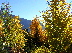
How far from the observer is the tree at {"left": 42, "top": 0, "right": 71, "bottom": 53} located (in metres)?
13.2

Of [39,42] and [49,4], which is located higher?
[49,4]

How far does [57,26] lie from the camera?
13.8 m

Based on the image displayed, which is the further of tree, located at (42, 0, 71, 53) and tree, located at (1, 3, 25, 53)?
tree, located at (1, 3, 25, 53)

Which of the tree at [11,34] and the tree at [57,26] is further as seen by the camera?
the tree at [11,34]

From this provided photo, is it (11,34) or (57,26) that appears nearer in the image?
(57,26)

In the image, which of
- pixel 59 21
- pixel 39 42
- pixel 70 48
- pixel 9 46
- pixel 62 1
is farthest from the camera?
pixel 39 42

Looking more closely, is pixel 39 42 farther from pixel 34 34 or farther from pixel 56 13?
pixel 56 13

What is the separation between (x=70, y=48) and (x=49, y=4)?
16.6 ft

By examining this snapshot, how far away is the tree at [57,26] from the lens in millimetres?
13156

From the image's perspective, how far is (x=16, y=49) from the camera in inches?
682

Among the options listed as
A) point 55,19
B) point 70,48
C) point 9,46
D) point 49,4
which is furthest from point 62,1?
point 9,46

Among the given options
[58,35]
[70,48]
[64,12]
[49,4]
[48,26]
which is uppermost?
[49,4]

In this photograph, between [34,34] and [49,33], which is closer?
[49,33]

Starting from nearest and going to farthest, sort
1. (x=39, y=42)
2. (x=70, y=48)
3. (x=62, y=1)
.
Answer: (x=70, y=48) < (x=62, y=1) < (x=39, y=42)
